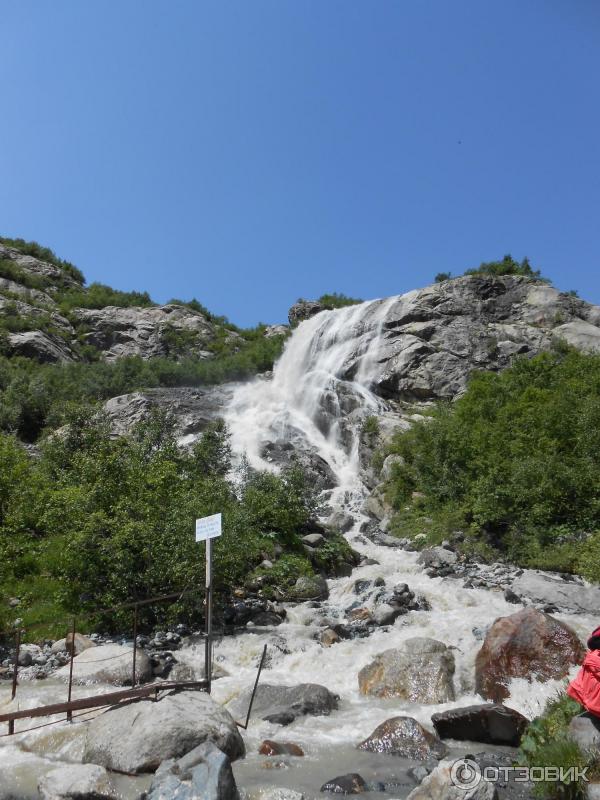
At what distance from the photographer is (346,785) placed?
24.7 feet

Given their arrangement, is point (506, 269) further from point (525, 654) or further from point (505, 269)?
point (525, 654)

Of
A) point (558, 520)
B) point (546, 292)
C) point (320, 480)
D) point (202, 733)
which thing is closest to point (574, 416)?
point (558, 520)

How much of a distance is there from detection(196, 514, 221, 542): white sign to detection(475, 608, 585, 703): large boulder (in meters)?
6.03

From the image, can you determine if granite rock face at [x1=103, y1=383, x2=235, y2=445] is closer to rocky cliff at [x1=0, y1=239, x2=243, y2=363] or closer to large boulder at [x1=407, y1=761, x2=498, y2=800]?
rocky cliff at [x1=0, y1=239, x2=243, y2=363]

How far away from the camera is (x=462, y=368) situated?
4303 cm

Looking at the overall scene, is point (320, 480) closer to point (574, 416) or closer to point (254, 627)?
point (574, 416)

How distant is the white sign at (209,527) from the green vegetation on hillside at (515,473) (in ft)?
33.3

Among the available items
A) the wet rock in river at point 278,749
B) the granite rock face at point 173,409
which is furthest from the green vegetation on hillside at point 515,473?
the granite rock face at point 173,409

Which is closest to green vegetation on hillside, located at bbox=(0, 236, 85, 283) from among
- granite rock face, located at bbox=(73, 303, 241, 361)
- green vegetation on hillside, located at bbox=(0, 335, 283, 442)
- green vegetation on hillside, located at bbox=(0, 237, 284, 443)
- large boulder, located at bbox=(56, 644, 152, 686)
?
green vegetation on hillside, located at bbox=(0, 237, 284, 443)

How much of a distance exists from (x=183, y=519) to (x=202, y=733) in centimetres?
839

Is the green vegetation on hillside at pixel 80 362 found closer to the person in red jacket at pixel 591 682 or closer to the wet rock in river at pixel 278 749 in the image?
the wet rock in river at pixel 278 749

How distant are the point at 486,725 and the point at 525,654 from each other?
2585mm

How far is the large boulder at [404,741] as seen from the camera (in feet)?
28.2

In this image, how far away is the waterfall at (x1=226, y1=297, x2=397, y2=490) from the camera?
38594mm
